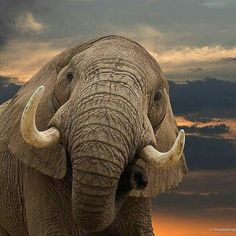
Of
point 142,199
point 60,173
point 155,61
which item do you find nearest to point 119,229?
point 142,199

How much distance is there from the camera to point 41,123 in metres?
10.7

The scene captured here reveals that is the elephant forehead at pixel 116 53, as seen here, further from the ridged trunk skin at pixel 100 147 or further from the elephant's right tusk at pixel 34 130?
the elephant's right tusk at pixel 34 130

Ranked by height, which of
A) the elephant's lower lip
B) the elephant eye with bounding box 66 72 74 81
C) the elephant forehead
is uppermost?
the elephant forehead

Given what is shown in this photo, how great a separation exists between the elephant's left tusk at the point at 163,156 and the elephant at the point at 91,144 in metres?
0.01

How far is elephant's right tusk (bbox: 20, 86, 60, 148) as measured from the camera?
30.6 ft

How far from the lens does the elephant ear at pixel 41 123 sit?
10.2 metres

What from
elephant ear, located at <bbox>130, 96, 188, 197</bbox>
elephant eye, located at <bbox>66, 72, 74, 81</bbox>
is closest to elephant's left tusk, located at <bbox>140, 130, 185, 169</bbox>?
elephant ear, located at <bbox>130, 96, 188, 197</bbox>

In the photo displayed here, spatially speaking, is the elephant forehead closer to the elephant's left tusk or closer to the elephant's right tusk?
the elephant's right tusk

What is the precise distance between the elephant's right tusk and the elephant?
0.04 ft

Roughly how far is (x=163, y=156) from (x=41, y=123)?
1.89 metres

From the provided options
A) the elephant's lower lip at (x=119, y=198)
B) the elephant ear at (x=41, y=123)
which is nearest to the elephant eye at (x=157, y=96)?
the elephant ear at (x=41, y=123)

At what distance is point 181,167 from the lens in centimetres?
1190

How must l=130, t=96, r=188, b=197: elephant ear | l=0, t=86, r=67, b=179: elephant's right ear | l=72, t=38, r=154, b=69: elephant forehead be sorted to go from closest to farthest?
1. l=72, t=38, r=154, b=69: elephant forehead
2. l=0, t=86, r=67, b=179: elephant's right ear
3. l=130, t=96, r=188, b=197: elephant ear

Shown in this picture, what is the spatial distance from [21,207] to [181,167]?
2.34 metres
